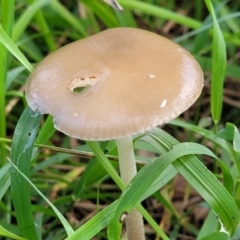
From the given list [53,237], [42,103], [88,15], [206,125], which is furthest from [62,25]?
[42,103]

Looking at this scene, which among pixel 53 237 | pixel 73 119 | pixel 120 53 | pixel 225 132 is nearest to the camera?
pixel 73 119

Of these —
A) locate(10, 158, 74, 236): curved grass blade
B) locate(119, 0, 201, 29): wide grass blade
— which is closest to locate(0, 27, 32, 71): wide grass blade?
locate(10, 158, 74, 236): curved grass blade

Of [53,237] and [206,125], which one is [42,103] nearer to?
[53,237]

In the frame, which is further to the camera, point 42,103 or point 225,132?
point 225,132

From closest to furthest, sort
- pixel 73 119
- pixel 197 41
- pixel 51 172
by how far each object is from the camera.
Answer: pixel 73 119 < pixel 51 172 < pixel 197 41

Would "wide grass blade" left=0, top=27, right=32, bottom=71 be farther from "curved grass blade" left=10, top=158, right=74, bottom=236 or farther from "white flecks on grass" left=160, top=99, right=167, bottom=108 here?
"white flecks on grass" left=160, top=99, right=167, bottom=108

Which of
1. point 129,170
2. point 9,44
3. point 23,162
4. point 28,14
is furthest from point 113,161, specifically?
point 28,14

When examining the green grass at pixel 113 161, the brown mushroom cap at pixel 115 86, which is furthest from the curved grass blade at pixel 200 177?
the brown mushroom cap at pixel 115 86
